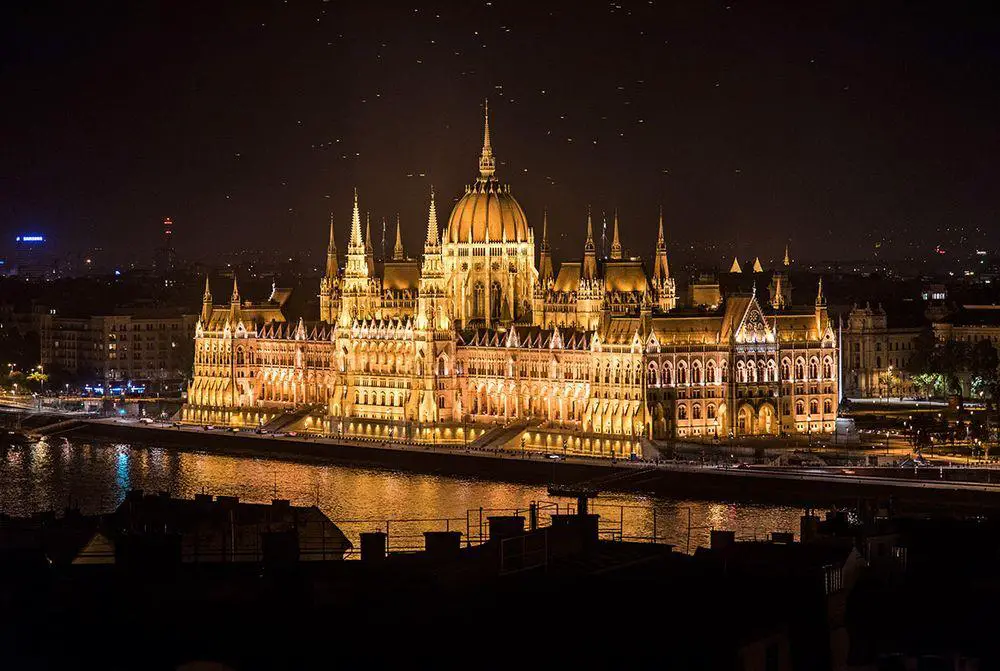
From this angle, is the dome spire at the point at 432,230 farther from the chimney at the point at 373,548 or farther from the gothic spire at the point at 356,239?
the chimney at the point at 373,548

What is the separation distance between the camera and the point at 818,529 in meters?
47.8

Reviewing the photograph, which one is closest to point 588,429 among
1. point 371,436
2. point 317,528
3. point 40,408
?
point 371,436

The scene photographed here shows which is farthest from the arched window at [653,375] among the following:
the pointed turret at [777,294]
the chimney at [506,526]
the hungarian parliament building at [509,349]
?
the chimney at [506,526]

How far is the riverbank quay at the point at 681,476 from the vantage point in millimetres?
98938

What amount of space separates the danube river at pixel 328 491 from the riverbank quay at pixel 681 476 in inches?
50.7

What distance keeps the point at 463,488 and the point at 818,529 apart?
6540 cm

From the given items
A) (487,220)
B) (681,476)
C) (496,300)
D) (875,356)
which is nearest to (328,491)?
(681,476)

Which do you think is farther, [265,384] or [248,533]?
[265,384]

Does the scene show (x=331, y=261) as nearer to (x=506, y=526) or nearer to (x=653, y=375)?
(x=653, y=375)

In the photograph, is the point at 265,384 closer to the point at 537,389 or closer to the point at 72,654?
the point at 537,389

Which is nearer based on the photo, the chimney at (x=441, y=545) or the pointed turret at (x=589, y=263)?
the chimney at (x=441, y=545)

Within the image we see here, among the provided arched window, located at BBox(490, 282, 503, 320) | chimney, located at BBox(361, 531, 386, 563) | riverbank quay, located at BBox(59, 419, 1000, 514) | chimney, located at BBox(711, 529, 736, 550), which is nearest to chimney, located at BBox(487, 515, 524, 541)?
chimney, located at BBox(361, 531, 386, 563)

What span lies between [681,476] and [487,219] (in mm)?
36825

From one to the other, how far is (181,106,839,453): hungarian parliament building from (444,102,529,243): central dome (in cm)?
9
